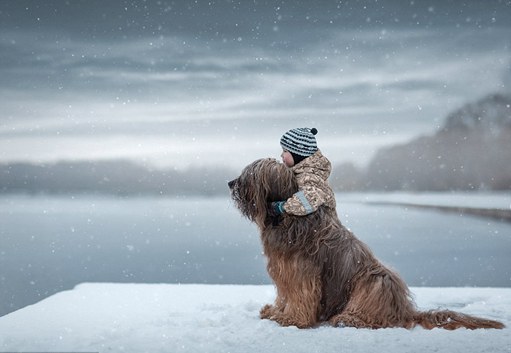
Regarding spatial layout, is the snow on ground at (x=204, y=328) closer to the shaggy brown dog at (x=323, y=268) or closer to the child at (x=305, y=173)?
the shaggy brown dog at (x=323, y=268)

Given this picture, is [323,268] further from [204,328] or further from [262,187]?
[204,328]

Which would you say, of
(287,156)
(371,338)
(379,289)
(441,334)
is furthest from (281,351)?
(287,156)

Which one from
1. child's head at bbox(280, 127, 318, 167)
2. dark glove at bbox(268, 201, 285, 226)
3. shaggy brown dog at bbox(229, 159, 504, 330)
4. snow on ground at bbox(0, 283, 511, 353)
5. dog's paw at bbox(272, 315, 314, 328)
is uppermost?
child's head at bbox(280, 127, 318, 167)

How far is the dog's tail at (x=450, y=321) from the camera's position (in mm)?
5488

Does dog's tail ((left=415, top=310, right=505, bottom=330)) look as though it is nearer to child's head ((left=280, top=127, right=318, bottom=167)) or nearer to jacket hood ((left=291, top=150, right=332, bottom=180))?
jacket hood ((left=291, top=150, right=332, bottom=180))

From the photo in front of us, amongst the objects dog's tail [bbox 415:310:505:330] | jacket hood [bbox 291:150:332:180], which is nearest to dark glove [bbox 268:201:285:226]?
jacket hood [bbox 291:150:332:180]

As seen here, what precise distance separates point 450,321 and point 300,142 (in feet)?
7.13

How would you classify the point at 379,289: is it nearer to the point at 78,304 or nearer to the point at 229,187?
the point at 229,187

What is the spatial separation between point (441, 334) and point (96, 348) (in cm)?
298

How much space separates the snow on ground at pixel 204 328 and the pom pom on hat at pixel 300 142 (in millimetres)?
1654

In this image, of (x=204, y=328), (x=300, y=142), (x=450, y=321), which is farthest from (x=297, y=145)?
(x=450, y=321)

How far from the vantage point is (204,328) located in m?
5.69

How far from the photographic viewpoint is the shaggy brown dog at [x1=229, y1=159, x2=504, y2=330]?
17.9ft

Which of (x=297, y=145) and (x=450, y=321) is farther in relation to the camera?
(x=297, y=145)
